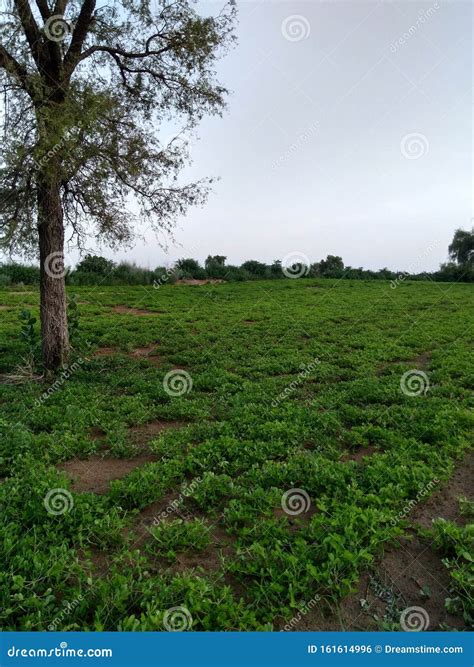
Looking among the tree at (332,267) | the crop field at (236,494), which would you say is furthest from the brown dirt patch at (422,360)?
the tree at (332,267)

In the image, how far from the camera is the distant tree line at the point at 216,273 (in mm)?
23531

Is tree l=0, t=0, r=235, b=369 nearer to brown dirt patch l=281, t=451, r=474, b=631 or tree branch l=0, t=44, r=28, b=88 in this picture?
tree branch l=0, t=44, r=28, b=88

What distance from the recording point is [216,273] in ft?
99.3

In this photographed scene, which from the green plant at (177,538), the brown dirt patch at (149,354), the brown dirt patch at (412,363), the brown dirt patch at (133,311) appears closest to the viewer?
the green plant at (177,538)

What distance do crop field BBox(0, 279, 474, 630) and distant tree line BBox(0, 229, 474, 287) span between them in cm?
1253

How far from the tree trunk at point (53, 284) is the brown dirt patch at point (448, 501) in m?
6.64

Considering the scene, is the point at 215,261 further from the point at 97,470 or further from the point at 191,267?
the point at 97,470

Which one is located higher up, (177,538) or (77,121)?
(77,121)

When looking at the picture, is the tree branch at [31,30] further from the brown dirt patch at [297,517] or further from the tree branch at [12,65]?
the brown dirt patch at [297,517]

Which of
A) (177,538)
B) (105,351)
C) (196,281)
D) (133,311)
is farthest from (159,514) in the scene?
(196,281)

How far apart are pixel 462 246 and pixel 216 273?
3959cm

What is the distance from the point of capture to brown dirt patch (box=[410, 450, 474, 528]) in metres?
3.53
